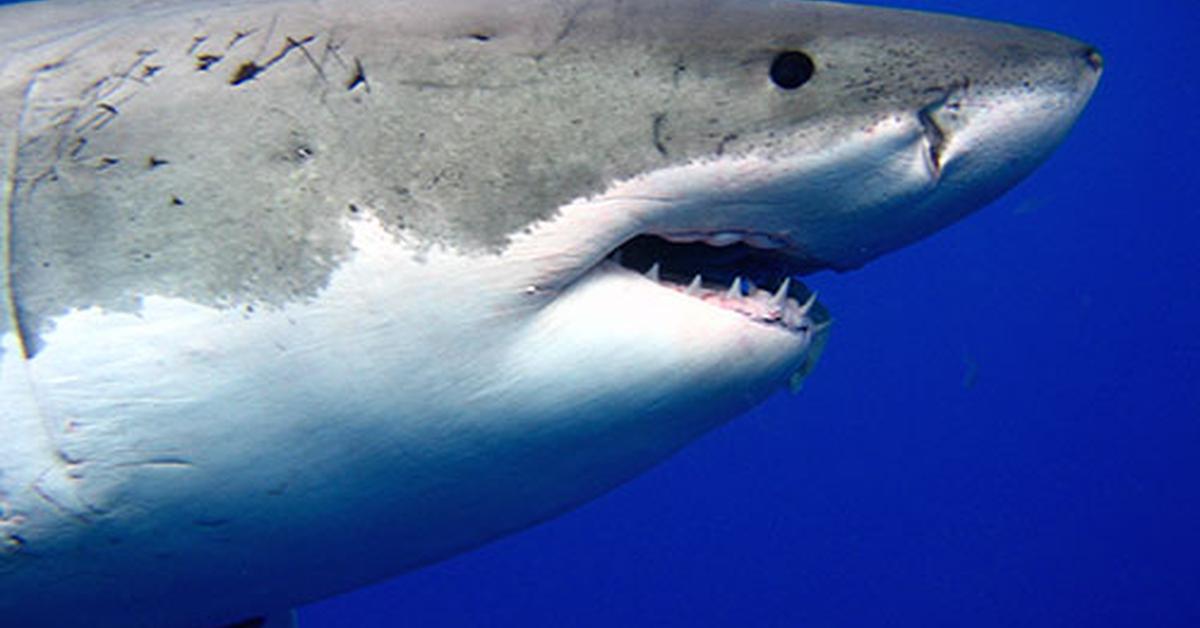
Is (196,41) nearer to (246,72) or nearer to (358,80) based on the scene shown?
(246,72)

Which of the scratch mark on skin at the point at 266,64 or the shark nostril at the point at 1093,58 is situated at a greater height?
the scratch mark on skin at the point at 266,64

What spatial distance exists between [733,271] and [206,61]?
1.17 m

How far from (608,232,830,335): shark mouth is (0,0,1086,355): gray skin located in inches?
5.6

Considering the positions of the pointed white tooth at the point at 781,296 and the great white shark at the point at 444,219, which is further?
the pointed white tooth at the point at 781,296

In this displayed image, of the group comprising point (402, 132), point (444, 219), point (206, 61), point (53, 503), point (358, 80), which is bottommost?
point (53, 503)

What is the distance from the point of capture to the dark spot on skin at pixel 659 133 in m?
1.59

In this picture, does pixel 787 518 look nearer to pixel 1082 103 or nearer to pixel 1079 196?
pixel 1079 196

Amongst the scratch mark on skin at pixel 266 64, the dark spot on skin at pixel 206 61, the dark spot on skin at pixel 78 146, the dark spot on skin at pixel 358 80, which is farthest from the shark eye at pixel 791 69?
the dark spot on skin at pixel 78 146

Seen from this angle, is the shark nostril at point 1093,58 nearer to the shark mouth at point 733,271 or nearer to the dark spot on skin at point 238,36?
the shark mouth at point 733,271

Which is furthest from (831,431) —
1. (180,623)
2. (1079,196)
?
(180,623)

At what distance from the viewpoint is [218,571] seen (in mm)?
2117

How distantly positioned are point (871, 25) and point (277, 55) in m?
1.18

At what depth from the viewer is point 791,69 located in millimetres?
1649

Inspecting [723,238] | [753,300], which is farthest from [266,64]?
[753,300]
